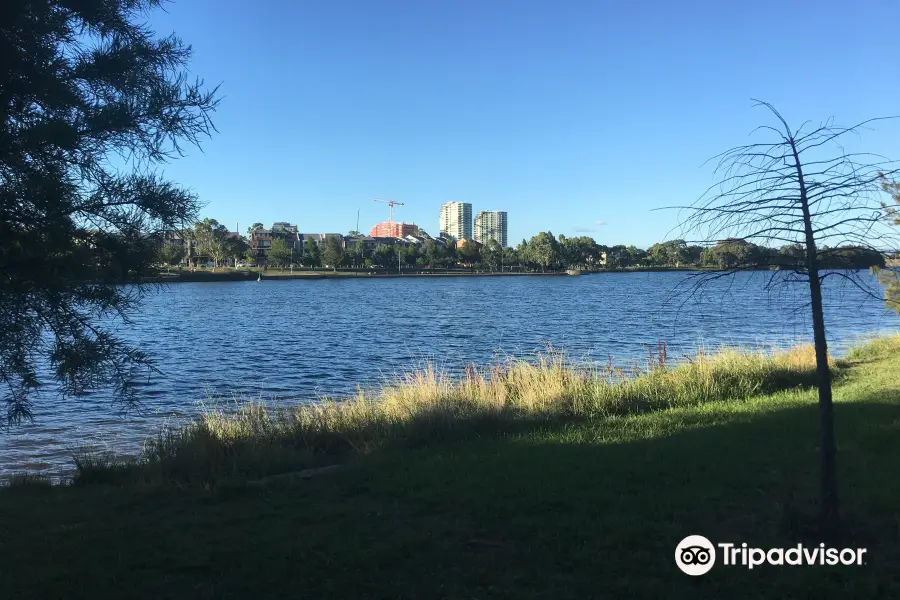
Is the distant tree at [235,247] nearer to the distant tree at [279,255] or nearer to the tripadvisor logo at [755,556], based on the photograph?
the distant tree at [279,255]

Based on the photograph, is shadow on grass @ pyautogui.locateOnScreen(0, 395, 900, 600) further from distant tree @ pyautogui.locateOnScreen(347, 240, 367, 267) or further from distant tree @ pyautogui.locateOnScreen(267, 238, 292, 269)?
distant tree @ pyautogui.locateOnScreen(347, 240, 367, 267)

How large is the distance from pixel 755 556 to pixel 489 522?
238 cm

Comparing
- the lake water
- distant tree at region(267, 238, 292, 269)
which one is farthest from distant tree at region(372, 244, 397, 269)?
the lake water

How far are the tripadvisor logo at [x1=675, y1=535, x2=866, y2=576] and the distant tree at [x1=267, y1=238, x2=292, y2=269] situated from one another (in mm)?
175684

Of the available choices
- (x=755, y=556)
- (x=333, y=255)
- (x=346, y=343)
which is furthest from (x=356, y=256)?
(x=755, y=556)

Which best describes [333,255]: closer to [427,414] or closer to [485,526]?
[427,414]

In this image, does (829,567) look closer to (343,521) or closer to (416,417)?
(343,521)

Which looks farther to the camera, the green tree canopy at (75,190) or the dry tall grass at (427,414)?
the dry tall grass at (427,414)

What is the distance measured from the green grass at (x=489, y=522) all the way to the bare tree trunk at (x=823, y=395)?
276 mm

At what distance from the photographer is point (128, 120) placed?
4.65 m

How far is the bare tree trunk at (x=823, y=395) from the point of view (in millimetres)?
5492

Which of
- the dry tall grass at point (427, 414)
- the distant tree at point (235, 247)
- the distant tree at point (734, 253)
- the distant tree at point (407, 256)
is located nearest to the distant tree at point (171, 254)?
the dry tall grass at point (427, 414)

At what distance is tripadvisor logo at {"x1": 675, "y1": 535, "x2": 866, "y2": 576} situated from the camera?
17.1ft

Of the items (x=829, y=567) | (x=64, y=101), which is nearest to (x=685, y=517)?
(x=829, y=567)
